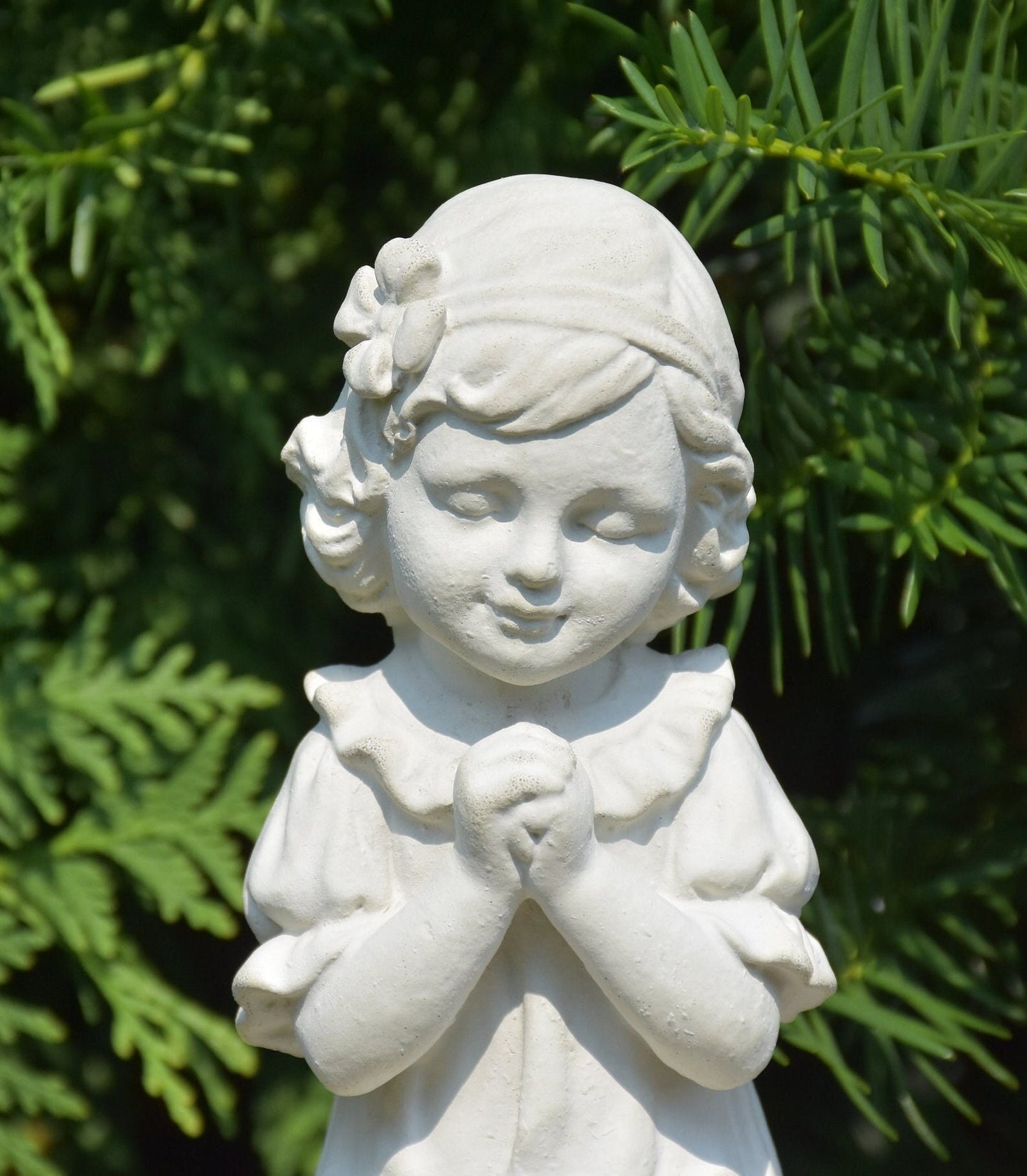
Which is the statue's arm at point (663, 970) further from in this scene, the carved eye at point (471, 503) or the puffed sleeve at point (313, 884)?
the carved eye at point (471, 503)

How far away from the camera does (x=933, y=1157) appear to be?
2.63m

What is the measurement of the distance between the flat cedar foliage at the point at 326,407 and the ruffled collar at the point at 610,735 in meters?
0.47

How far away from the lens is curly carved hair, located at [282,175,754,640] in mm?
1330

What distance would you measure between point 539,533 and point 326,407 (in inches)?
61.6

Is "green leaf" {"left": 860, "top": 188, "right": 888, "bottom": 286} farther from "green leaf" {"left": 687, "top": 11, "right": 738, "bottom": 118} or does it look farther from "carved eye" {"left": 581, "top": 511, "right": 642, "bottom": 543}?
"carved eye" {"left": 581, "top": 511, "right": 642, "bottom": 543}

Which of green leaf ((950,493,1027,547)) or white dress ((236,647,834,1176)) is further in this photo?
green leaf ((950,493,1027,547))

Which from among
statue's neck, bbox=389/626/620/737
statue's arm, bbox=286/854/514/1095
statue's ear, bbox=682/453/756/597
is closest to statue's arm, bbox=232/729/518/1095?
statue's arm, bbox=286/854/514/1095

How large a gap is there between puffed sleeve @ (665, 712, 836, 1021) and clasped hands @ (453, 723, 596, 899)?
0.14 m

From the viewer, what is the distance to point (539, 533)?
1354mm

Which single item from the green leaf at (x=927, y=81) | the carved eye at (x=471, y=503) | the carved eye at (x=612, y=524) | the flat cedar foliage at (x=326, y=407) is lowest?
the flat cedar foliage at (x=326, y=407)

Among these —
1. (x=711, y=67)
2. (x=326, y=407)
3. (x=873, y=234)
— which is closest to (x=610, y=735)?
(x=873, y=234)

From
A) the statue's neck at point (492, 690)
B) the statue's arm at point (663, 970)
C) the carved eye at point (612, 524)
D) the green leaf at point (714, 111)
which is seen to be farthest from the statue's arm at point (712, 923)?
the green leaf at point (714, 111)

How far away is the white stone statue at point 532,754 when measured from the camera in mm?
1352

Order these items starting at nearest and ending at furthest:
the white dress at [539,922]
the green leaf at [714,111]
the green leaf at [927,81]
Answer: the white dress at [539,922] → the green leaf at [714,111] → the green leaf at [927,81]
